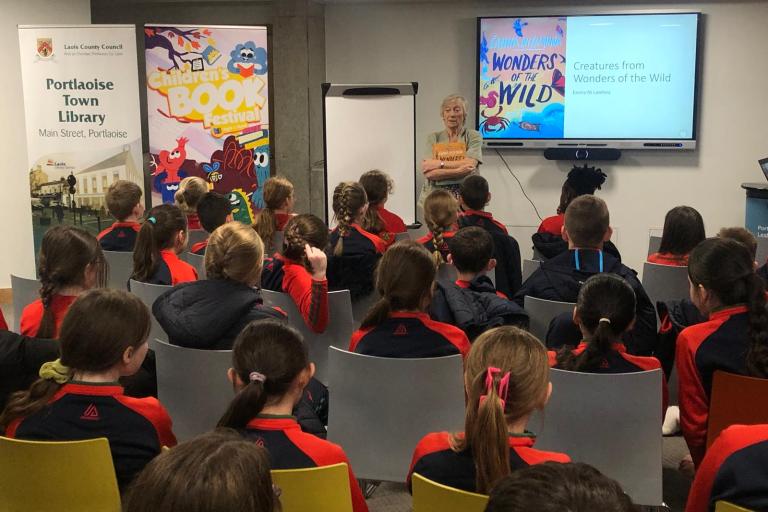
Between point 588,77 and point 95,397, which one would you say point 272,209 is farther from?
point 588,77

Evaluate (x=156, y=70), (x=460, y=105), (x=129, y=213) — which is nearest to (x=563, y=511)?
(x=129, y=213)

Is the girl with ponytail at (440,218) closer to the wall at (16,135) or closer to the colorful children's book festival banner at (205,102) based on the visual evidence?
the colorful children's book festival banner at (205,102)

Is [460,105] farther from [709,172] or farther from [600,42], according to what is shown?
[709,172]

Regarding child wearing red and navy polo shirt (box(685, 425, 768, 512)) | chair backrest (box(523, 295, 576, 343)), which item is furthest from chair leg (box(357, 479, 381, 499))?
child wearing red and navy polo shirt (box(685, 425, 768, 512))

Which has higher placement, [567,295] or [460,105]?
[460,105]

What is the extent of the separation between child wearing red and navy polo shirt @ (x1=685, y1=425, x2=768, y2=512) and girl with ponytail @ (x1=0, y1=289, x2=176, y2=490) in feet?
4.44

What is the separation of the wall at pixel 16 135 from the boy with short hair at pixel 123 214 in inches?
103

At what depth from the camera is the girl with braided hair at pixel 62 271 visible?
3133 millimetres

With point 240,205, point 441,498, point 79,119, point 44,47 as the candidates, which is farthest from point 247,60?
point 441,498

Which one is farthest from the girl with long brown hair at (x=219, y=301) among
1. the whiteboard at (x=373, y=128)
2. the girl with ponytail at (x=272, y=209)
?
the whiteboard at (x=373, y=128)

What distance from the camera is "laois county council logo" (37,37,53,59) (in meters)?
7.01

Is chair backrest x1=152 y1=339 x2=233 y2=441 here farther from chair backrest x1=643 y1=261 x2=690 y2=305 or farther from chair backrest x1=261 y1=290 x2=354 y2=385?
chair backrest x1=643 y1=261 x2=690 y2=305

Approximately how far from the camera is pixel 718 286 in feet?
9.52

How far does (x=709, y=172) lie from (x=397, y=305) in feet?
19.2
